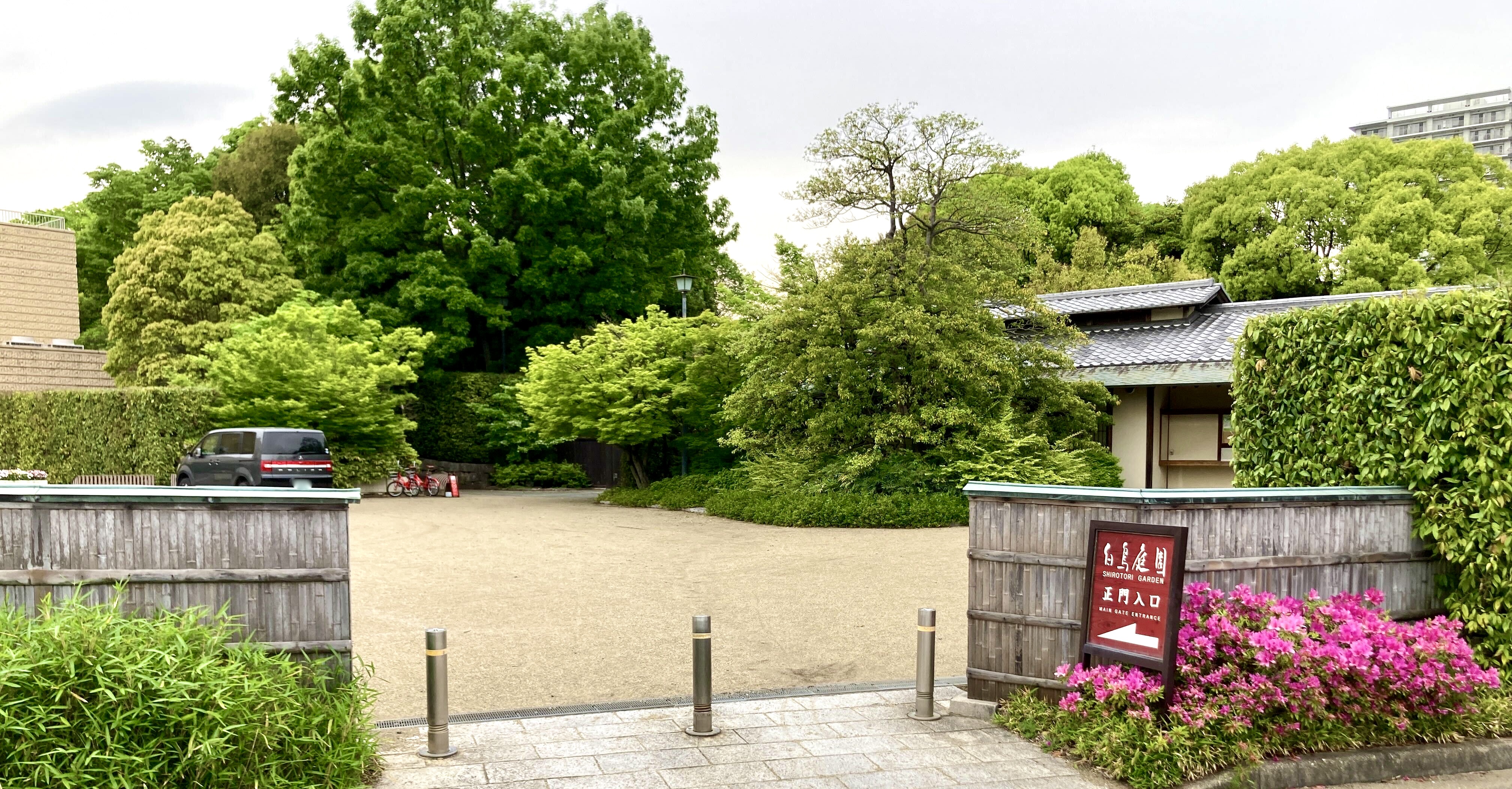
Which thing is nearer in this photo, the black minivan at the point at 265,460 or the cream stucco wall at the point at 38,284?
the black minivan at the point at 265,460

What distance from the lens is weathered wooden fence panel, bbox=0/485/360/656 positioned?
17.3 ft

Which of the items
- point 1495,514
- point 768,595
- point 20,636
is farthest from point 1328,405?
point 20,636

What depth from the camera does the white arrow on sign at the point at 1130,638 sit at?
5.70 m

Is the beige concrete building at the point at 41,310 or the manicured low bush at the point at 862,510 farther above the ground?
the beige concrete building at the point at 41,310

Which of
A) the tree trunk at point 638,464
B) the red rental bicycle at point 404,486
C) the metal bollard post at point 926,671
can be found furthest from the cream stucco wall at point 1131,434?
the red rental bicycle at point 404,486

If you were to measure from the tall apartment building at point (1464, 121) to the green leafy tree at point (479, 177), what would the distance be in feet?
486

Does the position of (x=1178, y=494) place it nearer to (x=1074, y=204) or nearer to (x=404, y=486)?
(x=404, y=486)

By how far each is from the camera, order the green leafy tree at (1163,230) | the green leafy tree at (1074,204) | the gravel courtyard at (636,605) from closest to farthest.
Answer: the gravel courtyard at (636,605), the green leafy tree at (1163,230), the green leafy tree at (1074,204)

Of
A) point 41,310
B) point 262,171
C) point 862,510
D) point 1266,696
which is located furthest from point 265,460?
point 41,310

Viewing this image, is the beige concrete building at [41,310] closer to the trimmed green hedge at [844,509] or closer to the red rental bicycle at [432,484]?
the red rental bicycle at [432,484]

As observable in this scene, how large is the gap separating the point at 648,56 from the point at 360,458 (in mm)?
17524

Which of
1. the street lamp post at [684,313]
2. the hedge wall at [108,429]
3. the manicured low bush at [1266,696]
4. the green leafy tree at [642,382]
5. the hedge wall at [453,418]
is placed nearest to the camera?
the manicured low bush at [1266,696]

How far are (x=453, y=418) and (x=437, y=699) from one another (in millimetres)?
26885

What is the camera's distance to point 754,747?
5.87 meters
